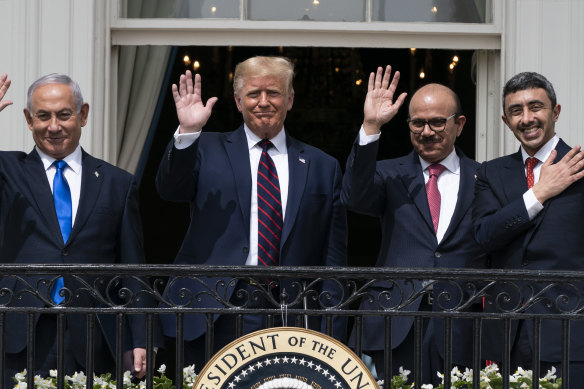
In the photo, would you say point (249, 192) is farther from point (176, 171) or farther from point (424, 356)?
point (424, 356)

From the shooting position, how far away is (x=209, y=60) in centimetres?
1016

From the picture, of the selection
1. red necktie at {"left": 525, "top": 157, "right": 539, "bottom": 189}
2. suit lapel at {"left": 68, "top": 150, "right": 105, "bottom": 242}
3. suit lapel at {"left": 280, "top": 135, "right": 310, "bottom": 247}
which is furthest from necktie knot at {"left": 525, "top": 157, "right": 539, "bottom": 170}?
suit lapel at {"left": 68, "top": 150, "right": 105, "bottom": 242}

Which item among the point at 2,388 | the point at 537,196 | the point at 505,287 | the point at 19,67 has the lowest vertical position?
the point at 2,388

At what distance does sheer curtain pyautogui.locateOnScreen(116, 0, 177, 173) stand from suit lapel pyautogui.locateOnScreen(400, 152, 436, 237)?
1.96m

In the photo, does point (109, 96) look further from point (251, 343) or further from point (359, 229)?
point (359, 229)

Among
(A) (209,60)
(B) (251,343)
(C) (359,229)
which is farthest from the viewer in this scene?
(C) (359,229)

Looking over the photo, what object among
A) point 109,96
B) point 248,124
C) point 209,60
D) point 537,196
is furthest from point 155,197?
point 537,196

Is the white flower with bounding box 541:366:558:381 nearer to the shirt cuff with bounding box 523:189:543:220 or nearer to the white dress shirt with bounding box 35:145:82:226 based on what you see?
the shirt cuff with bounding box 523:189:543:220

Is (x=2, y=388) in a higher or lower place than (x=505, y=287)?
lower

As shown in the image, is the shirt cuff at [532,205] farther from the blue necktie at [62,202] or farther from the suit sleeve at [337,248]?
the blue necktie at [62,202]

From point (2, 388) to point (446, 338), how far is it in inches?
68.3

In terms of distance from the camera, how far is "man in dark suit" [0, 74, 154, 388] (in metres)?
4.82

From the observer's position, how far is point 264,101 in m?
5.09

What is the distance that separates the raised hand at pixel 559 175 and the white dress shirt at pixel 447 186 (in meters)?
0.53
